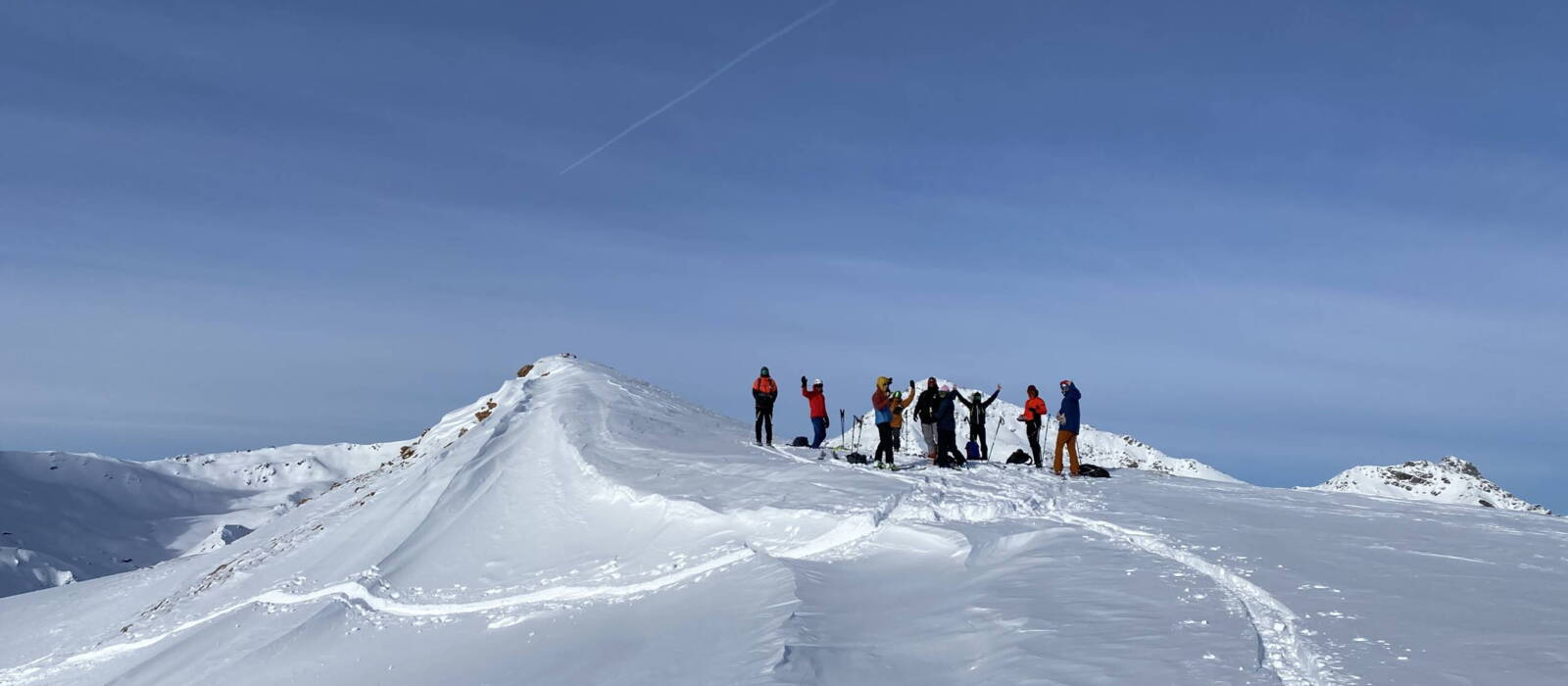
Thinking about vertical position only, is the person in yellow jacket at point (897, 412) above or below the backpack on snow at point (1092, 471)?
above

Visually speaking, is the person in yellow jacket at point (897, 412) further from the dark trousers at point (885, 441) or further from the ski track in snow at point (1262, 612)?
the ski track in snow at point (1262, 612)

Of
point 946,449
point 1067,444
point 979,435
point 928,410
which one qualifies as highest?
point 928,410

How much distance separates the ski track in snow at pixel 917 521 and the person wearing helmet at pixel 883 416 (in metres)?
0.93

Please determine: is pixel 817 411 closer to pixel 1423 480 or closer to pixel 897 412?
pixel 897 412

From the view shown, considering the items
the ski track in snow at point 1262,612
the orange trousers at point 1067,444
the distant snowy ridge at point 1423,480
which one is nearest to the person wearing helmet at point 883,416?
the orange trousers at point 1067,444

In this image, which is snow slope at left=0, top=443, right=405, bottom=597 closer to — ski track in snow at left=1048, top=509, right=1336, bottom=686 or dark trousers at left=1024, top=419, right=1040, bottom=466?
dark trousers at left=1024, top=419, right=1040, bottom=466

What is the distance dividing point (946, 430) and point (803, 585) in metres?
11.3

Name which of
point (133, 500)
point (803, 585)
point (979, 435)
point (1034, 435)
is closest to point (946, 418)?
point (1034, 435)

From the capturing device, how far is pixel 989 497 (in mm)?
18078

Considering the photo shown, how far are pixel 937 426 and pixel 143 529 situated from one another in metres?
97.6

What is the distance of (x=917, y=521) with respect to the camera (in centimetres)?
1616

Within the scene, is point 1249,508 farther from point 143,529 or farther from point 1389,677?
point 143,529

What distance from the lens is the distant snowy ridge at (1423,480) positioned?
106 meters

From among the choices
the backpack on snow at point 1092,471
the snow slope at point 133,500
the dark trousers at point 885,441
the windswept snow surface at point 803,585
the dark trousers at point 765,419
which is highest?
the dark trousers at point 765,419
